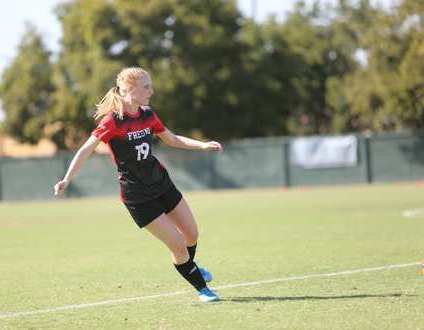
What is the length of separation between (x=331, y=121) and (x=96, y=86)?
20.2 metres

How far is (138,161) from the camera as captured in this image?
8141mm

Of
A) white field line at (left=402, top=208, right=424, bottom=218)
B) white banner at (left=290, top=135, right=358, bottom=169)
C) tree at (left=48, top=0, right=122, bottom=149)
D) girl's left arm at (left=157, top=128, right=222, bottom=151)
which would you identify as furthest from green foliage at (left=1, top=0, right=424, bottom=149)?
girl's left arm at (left=157, top=128, right=222, bottom=151)

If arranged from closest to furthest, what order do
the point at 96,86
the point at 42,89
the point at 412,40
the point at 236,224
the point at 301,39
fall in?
the point at 236,224, the point at 412,40, the point at 96,86, the point at 42,89, the point at 301,39

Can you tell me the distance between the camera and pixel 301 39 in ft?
180

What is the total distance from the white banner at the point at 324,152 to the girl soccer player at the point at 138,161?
28212mm

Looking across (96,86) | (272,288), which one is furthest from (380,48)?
(272,288)

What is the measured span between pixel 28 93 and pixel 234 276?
41235 millimetres

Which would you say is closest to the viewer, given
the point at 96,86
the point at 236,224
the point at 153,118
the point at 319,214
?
the point at 153,118

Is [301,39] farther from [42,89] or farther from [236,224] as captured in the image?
[236,224]

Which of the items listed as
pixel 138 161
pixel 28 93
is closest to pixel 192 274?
pixel 138 161

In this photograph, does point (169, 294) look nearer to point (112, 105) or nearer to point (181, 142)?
point (181, 142)

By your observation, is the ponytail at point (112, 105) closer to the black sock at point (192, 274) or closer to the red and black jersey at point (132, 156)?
the red and black jersey at point (132, 156)

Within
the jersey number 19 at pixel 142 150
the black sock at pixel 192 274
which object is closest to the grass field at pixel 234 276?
the black sock at pixel 192 274

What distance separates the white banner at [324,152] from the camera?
1417 inches
